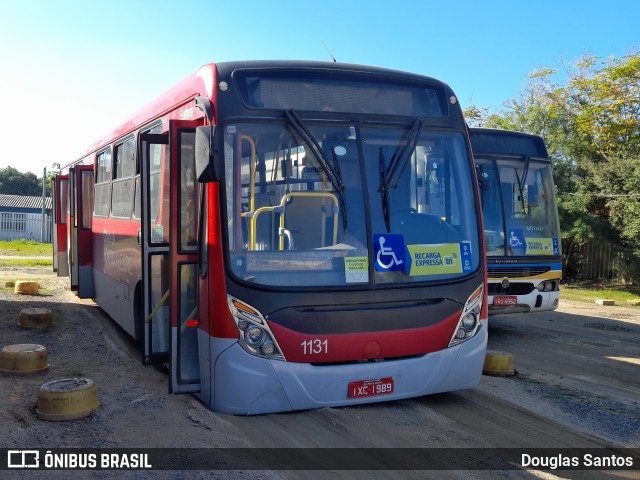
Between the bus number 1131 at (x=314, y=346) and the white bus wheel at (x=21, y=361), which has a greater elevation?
the bus number 1131 at (x=314, y=346)

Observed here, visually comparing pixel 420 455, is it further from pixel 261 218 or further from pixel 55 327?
pixel 55 327

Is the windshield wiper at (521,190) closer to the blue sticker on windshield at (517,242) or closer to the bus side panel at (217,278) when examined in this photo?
the blue sticker on windshield at (517,242)

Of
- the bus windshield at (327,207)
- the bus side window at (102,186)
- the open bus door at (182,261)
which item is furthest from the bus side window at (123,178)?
the bus windshield at (327,207)

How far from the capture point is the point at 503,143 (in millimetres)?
10828

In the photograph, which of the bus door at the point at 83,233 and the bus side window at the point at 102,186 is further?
the bus door at the point at 83,233

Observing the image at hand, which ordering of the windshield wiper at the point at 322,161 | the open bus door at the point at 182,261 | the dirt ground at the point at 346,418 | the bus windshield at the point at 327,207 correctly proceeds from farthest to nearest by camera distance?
the open bus door at the point at 182,261 → the windshield wiper at the point at 322,161 → the bus windshield at the point at 327,207 → the dirt ground at the point at 346,418

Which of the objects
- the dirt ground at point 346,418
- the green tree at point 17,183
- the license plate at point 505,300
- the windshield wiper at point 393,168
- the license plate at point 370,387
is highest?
the green tree at point 17,183

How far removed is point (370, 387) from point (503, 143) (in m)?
6.51

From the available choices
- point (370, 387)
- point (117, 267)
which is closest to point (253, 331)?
point (370, 387)

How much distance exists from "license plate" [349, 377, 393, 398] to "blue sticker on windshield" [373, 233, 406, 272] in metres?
0.97

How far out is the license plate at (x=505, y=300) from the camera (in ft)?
33.3

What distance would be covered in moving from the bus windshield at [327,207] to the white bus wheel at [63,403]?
1849mm

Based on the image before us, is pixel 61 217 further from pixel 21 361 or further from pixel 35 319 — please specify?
pixel 21 361

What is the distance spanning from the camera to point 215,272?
544 cm
